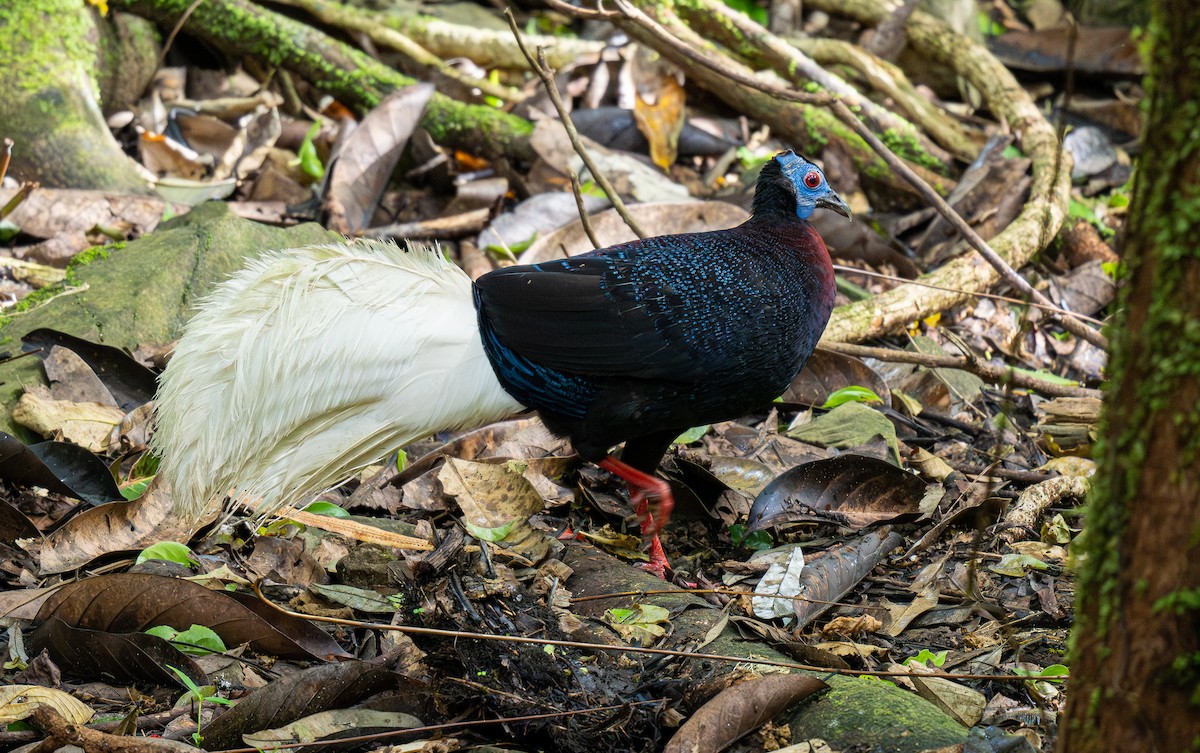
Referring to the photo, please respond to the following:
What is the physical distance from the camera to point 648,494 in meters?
3.92

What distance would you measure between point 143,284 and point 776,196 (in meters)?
2.81

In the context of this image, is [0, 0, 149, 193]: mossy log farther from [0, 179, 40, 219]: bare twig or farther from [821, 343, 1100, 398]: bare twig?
[821, 343, 1100, 398]: bare twig

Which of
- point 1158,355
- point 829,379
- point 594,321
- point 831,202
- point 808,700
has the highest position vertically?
point 1158,355

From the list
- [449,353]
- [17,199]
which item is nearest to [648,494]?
[449,353]

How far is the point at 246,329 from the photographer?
3520 millimetres

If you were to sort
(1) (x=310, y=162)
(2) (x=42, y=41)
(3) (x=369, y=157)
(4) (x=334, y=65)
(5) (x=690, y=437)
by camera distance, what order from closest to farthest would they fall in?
(5) (x=690, y=437)
(2) (x=42, y=41)
(3) (x=369, y=157)
(1) (x=310, y=162)
(4) (x=334, y=65)

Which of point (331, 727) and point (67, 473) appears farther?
point (67, 473)

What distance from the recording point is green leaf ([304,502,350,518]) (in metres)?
3.95

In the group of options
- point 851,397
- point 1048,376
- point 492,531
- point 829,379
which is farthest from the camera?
point 1048,376

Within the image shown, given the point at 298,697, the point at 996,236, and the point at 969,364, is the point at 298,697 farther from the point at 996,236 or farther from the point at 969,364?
the point at 996,236

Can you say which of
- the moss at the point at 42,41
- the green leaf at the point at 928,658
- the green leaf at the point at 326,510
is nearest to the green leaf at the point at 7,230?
the moss at the point at 42,41

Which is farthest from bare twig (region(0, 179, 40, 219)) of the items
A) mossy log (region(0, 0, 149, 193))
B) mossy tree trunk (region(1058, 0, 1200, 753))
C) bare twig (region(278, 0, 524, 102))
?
mossy tree trunk (region(1058, 0, 1200, 753))

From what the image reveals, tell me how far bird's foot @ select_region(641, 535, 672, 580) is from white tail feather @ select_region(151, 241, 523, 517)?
697 mm

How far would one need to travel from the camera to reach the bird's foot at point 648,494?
12.7 feet
